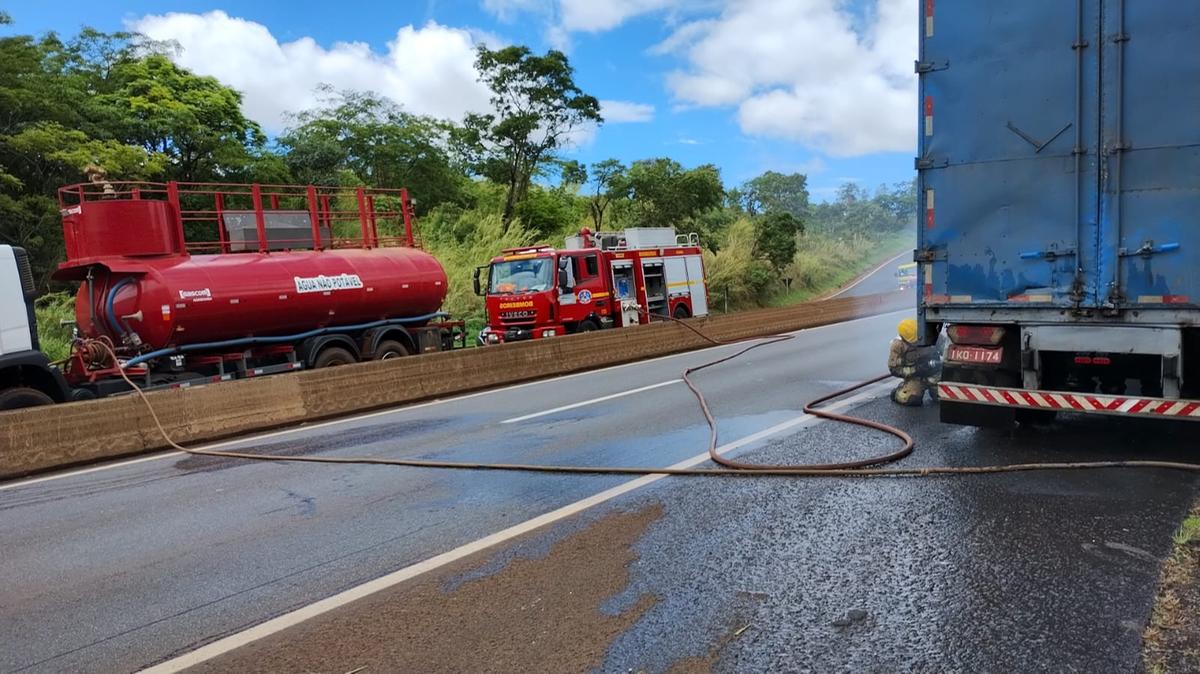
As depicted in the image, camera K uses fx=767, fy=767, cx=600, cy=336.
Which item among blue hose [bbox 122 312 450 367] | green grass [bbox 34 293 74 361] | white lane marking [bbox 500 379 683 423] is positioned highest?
green grass [bbox 34 293 74 361]

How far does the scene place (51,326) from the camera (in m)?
17.4

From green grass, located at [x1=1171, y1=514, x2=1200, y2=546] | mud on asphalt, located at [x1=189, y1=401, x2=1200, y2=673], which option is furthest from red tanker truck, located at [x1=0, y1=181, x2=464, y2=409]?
green grass, located at [x1=1171, y1=514, x2=1200, y2=546]

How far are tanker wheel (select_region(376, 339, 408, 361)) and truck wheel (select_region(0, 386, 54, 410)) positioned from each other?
5.97 m

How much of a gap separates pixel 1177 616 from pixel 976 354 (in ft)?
11.5

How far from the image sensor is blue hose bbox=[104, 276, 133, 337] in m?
11.9

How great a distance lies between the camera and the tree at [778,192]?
65456 millimetres

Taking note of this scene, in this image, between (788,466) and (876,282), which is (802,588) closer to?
(788,466)

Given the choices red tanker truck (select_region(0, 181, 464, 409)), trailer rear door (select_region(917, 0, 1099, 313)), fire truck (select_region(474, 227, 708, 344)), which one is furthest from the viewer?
fire truck (select_region(474, 227, 708, 344))

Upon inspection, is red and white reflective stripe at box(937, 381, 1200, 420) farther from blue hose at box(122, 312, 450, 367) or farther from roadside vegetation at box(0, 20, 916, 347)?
roadside vegetation at box(0, 20, 916, 347)

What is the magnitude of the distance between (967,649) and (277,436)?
8.62 meters

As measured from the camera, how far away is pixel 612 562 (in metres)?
4.42

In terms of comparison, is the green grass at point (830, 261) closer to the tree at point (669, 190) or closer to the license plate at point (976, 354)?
the tree at point (669, 190)

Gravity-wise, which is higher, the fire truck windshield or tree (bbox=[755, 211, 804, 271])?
tree (bbox=[755, 211, 804, 271])

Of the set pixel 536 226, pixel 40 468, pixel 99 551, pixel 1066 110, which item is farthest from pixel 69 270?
pixel 536 226
